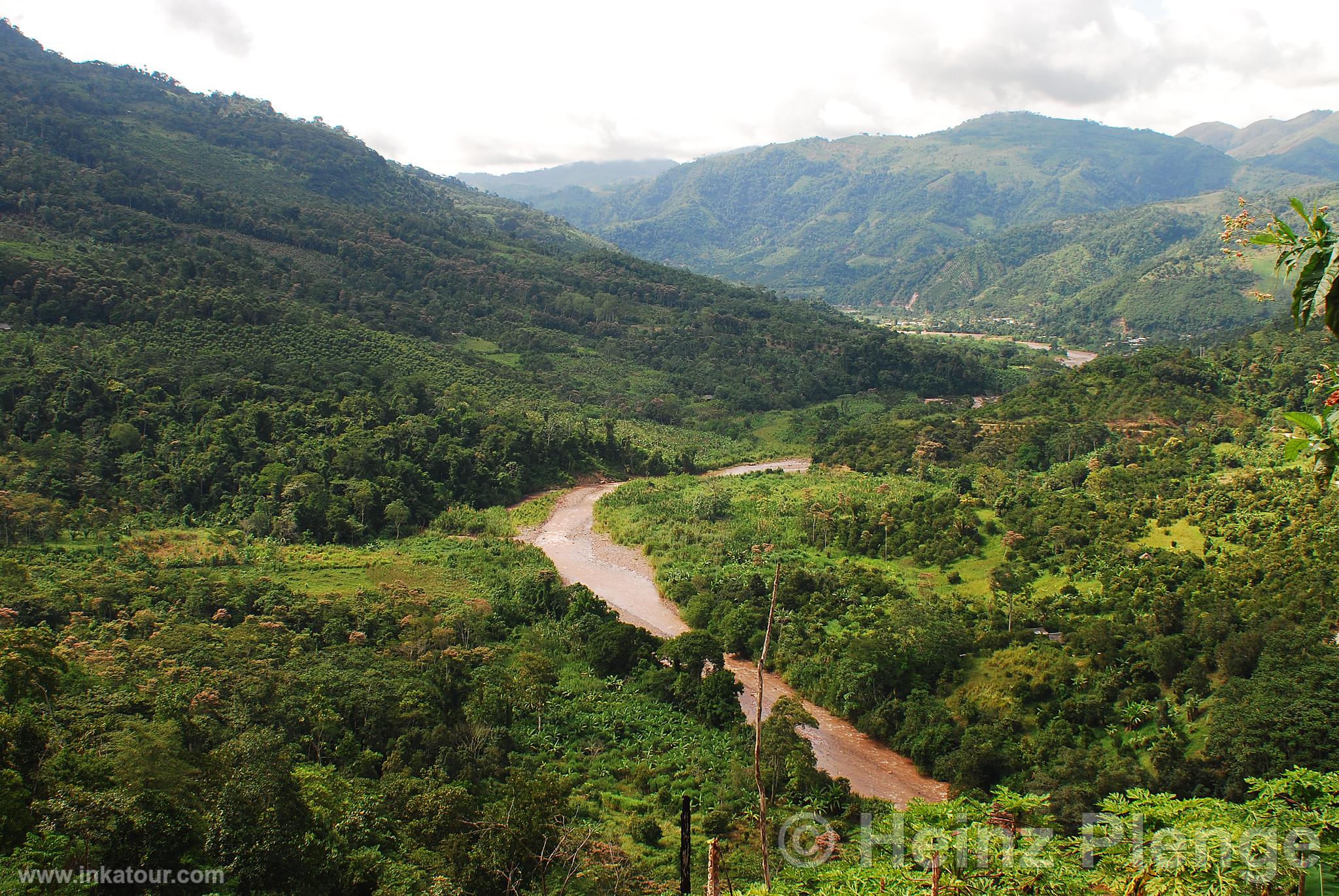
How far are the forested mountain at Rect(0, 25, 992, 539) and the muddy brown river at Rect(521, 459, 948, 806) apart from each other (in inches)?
211

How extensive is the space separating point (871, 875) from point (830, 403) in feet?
259

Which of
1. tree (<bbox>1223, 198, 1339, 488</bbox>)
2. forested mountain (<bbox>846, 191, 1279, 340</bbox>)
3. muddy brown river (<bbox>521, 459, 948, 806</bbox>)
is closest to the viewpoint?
tree (<bbox>1223, 198, 1339, 488</bbox>)

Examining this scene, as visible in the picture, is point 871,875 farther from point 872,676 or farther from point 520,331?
point 520,331

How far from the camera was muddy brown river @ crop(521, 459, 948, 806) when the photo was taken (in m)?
25.7

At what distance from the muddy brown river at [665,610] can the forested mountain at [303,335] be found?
5.36 m

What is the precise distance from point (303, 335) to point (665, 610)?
4147cm

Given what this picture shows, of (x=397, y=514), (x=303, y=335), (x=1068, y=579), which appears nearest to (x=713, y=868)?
(x=1068, y=579)

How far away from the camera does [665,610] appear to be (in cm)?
3916

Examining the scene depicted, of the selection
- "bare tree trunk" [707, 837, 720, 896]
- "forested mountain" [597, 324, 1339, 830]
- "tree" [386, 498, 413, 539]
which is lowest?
"tree" [386, 498, 413, 539]

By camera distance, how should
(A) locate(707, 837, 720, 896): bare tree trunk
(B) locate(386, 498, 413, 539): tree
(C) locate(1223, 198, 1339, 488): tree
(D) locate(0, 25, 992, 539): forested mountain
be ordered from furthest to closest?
(B) locate(386, 498, 413, 539): tree < (D) locate(0, 25, 992, 539): forested mountain < (A) locate(707, 837, 720, 896): bare tree trunk < (C) locate(1223, 198, 1339, 488): tree

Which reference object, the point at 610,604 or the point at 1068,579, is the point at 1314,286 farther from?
the point at 610,604

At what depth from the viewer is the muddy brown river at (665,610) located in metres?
25.7

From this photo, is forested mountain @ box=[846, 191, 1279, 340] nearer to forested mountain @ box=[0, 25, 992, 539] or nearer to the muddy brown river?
forested mountain @ box=[0, 25, 992, 539]

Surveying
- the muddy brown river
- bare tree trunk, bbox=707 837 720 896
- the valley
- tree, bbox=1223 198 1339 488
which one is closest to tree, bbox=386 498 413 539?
the valley
